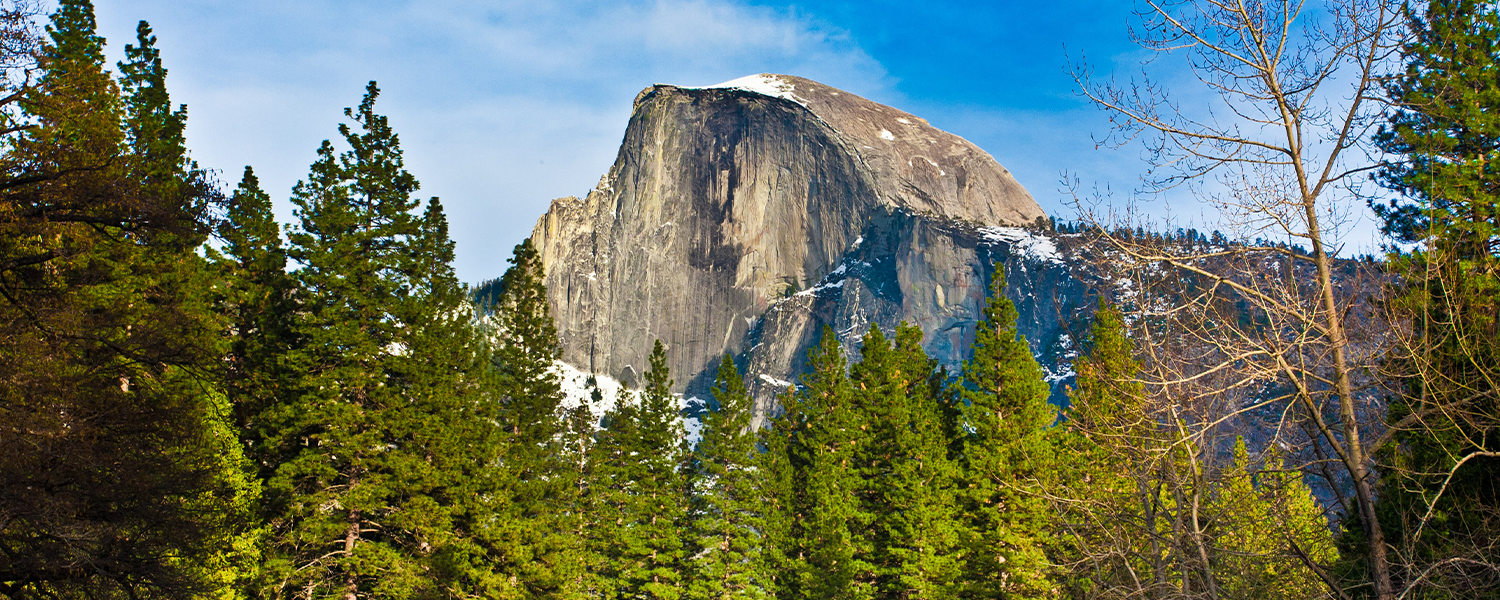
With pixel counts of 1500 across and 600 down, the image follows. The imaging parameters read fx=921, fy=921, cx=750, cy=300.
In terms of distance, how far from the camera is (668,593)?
99.8 feet

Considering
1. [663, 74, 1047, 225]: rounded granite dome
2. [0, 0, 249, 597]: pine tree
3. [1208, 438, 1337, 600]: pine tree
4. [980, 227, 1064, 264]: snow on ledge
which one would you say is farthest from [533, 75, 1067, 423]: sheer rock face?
[1208, 438, 1337, 600]: pine tree

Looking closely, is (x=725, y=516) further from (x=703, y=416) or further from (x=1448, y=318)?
(x=1448, y=318)

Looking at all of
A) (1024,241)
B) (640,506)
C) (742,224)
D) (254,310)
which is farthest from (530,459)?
(742,224)

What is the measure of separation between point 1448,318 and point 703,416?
28012mm

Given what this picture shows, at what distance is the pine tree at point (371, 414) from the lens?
2155cm

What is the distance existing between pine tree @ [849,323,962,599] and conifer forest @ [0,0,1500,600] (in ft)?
0.40

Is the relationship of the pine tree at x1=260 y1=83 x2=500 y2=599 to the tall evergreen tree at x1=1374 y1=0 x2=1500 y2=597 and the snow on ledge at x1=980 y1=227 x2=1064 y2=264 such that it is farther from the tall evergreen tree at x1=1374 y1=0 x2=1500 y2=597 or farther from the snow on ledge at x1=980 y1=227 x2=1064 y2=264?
the snow on ledge at x1=980 y1=227 x2=1064 y2=264

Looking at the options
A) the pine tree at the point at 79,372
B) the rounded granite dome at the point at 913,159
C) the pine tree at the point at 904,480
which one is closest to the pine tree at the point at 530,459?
the pine tree at the point at 904,480

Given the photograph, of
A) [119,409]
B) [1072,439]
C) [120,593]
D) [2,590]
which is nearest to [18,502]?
[2,590]

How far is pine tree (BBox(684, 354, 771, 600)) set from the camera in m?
30.8

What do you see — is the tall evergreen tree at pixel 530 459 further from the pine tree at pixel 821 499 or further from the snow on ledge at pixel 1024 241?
the snow on ledge at pixel 1024 241

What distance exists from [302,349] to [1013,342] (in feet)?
67.0

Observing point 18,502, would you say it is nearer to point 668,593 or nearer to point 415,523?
point 415,523

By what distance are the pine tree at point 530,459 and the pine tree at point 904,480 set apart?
32.4ft
